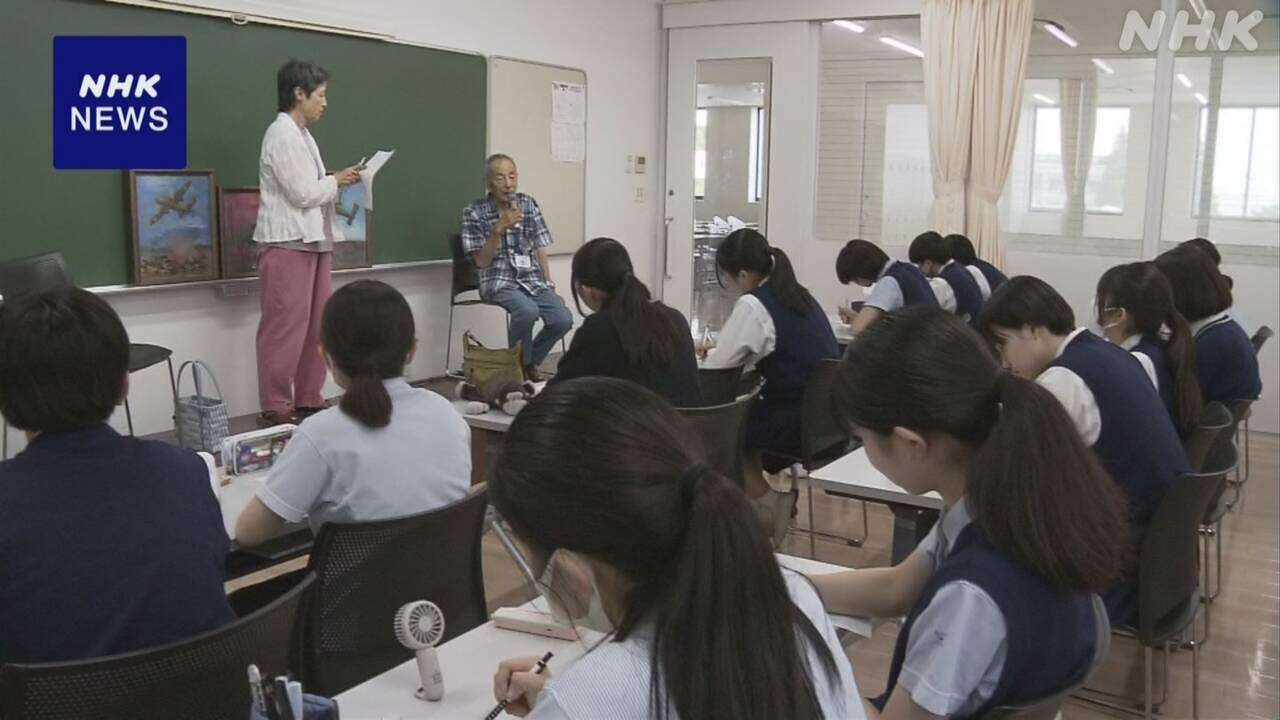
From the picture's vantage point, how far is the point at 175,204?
4.80 metres

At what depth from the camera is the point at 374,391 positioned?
2102mm

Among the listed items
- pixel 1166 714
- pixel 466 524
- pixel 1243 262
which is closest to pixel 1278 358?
pixel 1243 262

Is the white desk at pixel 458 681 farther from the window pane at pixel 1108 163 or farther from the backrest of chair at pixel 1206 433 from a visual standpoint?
the window pane at pixel 1108 163

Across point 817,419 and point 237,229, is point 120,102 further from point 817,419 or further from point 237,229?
point 817,419

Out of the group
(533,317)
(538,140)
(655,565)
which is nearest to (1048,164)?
(538,140)

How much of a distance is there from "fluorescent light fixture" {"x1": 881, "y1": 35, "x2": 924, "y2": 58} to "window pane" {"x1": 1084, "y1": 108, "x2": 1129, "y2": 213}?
128 centimetres

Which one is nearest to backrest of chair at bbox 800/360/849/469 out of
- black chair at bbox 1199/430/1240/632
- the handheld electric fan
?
black chair at bbox 1199/430/1240/632

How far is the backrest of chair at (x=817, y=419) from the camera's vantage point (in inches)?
150

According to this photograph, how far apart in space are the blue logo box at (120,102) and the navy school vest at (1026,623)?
13.7 feet

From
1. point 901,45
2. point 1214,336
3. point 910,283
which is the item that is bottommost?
point 1214,336

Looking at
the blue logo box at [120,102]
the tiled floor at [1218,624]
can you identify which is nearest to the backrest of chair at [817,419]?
the tiled floor at [1218,624]

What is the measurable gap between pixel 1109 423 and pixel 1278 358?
15.2ft

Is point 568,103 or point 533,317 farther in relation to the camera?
point 568,103

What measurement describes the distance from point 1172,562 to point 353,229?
4419 millimetres
